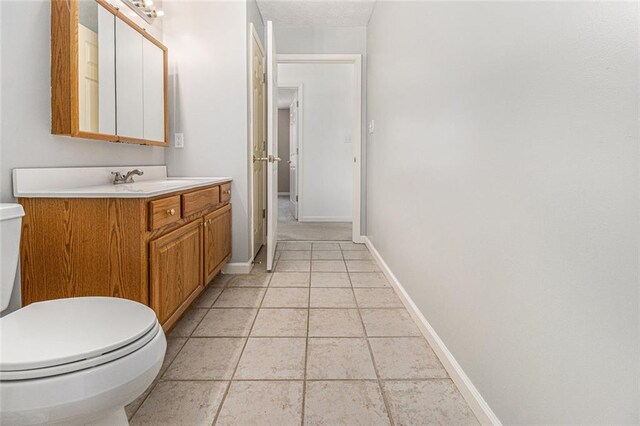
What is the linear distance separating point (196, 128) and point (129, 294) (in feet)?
5.69

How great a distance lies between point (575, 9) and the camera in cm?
91

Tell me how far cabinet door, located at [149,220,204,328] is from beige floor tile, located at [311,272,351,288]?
0.92 metres

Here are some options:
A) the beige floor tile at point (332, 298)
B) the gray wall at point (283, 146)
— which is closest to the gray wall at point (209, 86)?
the beige floor tile at point (332, 298)

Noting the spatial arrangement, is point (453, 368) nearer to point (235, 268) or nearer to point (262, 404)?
point (262, 404)

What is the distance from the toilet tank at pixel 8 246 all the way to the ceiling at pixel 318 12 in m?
3.13

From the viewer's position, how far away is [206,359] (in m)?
1.84

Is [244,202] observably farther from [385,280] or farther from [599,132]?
[599,132]

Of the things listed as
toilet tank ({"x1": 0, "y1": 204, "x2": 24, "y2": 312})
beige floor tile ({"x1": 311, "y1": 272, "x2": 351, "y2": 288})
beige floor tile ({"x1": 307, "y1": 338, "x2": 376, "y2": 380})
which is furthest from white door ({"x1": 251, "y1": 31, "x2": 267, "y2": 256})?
toilet tank ({"x1": 0, "y1": 204, "x2": 24, "y2": 312})

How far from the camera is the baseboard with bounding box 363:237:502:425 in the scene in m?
1.36

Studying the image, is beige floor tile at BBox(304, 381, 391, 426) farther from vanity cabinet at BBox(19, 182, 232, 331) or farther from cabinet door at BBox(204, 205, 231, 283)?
cabinet door at BBox(204, 205, 231, 283)

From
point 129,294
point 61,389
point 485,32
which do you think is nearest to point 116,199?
point 129,294

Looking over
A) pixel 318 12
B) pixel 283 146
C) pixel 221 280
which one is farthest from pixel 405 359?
pixel 283 146

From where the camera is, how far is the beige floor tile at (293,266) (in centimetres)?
341

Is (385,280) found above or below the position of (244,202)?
below
